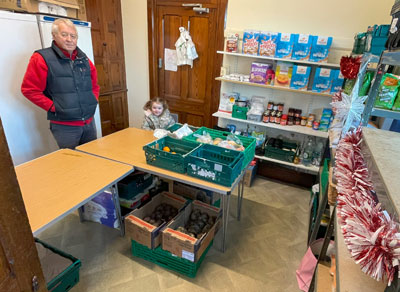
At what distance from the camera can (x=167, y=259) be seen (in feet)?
6.24

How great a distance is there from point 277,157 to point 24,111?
2741mm

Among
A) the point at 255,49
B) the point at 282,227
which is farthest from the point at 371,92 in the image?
the point at 255,49

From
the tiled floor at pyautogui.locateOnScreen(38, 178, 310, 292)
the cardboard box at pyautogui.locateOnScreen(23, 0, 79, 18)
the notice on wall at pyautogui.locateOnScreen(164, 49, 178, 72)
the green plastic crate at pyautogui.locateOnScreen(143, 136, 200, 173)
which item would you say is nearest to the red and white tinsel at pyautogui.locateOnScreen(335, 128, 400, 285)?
the green plastic crate at pyautogui.locateOnScreen(143, 136, 200, 173)

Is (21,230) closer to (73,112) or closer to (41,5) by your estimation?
(73,112)

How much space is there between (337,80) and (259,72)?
2.70ft

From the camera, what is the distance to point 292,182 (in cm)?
321

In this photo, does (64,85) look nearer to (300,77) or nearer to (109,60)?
(109,60)

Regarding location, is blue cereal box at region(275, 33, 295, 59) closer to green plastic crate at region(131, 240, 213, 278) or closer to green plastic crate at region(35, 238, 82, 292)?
green plastic crate at region(131, 240, 213, 278)

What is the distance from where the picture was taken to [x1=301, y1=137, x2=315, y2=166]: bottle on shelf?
2955 millimetres

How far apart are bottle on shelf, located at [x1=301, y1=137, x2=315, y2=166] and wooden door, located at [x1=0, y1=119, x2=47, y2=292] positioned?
2.87m

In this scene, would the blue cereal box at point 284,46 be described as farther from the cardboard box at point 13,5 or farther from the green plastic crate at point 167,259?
the cardboard box at point 13,5

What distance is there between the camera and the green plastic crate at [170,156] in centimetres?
179

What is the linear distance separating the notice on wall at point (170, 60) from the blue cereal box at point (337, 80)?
2.10m

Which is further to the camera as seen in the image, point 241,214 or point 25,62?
point 241,214
